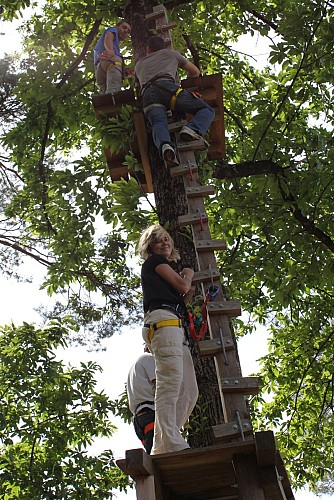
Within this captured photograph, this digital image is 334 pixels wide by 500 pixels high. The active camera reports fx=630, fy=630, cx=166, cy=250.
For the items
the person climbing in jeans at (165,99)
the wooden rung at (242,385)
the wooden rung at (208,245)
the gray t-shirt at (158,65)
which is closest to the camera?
the wooden rung at (242,385)

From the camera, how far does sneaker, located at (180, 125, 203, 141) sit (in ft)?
15.3

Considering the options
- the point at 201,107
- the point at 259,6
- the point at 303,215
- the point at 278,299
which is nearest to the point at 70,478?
the point at 278,299

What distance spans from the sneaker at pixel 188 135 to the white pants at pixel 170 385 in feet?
5.43

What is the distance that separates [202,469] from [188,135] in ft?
8.69

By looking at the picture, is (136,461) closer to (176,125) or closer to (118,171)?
(176,125)

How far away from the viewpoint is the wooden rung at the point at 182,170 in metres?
4.46

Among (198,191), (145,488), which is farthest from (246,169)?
(145,488)

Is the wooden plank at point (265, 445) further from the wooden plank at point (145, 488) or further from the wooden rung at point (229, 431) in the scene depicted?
the wooden rung at point (229, 431)

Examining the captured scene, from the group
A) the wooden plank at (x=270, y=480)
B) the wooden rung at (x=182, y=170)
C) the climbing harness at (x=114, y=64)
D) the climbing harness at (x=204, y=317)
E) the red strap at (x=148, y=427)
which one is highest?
the climbing harness at (x=114, y=64)

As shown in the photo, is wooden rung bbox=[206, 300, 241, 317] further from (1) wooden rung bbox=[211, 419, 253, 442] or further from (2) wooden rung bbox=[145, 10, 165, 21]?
(2) wooden rung bbox=[145, 10, 165, 21]

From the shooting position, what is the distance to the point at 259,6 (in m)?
8.01

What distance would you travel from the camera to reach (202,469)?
2.75 meters

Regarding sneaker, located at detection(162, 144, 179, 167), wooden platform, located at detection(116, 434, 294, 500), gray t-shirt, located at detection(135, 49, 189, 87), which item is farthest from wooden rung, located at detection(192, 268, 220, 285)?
gray t-shirt, located at detection(135, 49, 189, 87)

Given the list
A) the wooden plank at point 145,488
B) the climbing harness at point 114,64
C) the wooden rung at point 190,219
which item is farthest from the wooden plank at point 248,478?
the climbing harness at point 114,64
